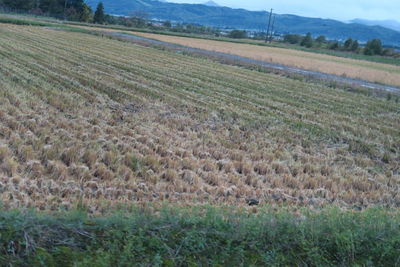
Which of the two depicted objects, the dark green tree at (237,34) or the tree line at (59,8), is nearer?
the tree line at (59,8)

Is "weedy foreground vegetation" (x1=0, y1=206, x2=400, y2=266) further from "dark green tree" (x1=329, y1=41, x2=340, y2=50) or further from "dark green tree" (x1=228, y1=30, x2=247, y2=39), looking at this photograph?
"dark green tree" (x1=228, y1=30, x2=247, y2=39)

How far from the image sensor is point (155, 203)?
23.3 feet

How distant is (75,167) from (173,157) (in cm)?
237

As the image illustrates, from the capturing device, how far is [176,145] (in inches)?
437

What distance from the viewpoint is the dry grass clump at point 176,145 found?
7988mm

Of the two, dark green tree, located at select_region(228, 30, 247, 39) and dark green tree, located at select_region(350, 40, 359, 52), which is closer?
dark green tree, located at select_region(350, 40, 359, 52)

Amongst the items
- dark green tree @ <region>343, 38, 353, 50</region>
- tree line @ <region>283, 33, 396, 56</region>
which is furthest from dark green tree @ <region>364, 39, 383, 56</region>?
dark green tree @ <region>343, 38, 353, 50</region>

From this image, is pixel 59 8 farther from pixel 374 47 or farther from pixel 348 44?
pixel 374 47

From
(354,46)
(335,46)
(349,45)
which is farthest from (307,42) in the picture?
(354,46)

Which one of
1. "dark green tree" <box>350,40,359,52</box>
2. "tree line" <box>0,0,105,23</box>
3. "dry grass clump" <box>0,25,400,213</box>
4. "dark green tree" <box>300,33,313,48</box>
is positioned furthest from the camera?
"dark green tree" <box>300,33,313,48</box>

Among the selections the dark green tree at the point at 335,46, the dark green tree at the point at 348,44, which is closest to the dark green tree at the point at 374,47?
the dark green tree at the point at 348,44

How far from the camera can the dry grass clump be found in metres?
7.99

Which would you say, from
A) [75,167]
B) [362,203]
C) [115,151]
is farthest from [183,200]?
[362,203]

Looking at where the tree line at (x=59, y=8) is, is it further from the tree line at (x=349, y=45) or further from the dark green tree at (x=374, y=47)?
the dark green tree at (x=374, y=47)
